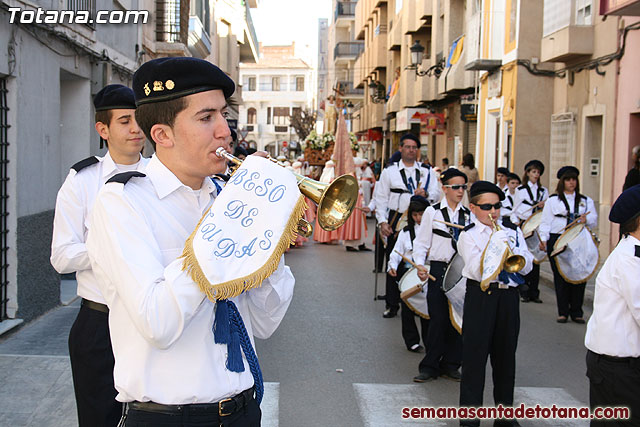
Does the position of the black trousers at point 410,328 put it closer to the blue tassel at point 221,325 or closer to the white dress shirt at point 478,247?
the white dress shirt at point 478,247

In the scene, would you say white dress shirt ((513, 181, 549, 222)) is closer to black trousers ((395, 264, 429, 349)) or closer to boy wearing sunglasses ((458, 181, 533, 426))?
black trousers ((395, 264, 429, 349))

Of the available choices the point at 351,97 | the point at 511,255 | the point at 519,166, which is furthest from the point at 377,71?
the point at 511,255

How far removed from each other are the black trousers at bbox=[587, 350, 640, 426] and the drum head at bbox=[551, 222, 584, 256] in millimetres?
5680

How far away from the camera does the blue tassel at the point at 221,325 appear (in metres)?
2.45

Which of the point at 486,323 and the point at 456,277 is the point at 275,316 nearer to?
the point at 486,323

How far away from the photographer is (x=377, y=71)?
160 ft

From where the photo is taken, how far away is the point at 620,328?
14.1 feet

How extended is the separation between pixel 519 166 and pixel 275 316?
17.3 meters

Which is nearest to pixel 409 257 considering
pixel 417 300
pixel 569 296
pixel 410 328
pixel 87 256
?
pixel 410 328

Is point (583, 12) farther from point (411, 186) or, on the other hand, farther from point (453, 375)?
point (453, 375)

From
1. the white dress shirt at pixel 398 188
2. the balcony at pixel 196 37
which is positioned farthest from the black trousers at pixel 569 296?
the balcony at pixel 196 37

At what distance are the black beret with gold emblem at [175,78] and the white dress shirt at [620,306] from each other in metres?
2.77
